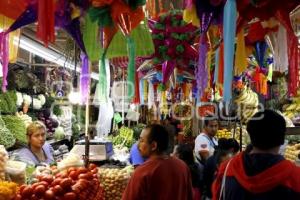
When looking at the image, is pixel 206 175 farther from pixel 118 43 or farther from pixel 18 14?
pixel 18 14

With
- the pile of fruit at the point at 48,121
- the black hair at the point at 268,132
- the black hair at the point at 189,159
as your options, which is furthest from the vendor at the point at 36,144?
the pile of fruit at the point at 48,121

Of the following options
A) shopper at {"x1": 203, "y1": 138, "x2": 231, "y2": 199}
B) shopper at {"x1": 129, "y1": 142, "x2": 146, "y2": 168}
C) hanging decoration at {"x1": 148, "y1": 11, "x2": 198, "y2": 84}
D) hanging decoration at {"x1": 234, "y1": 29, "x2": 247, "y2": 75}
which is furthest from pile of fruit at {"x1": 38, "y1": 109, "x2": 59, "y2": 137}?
hanging decoration at {"x1": 234, "y1": 29, "x2": 247, "y2": 75}

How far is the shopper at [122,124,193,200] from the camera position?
104 inches

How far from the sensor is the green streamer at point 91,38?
245 centimetres

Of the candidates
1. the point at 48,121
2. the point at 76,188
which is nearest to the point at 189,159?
the point at 76,188

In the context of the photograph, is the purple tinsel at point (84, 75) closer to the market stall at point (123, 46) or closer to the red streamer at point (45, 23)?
the market stall at point (123, 46)

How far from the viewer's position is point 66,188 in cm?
263

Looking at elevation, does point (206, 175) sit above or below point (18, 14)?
below

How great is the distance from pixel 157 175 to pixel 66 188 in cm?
59

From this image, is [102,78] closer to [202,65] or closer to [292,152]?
[202,65]

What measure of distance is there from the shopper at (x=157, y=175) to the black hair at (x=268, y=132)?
0.92 metres

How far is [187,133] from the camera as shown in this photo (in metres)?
9.91

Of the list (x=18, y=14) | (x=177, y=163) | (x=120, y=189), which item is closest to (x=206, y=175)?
(x=120, y=189)

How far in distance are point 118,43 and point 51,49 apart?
→ 3.04 m
